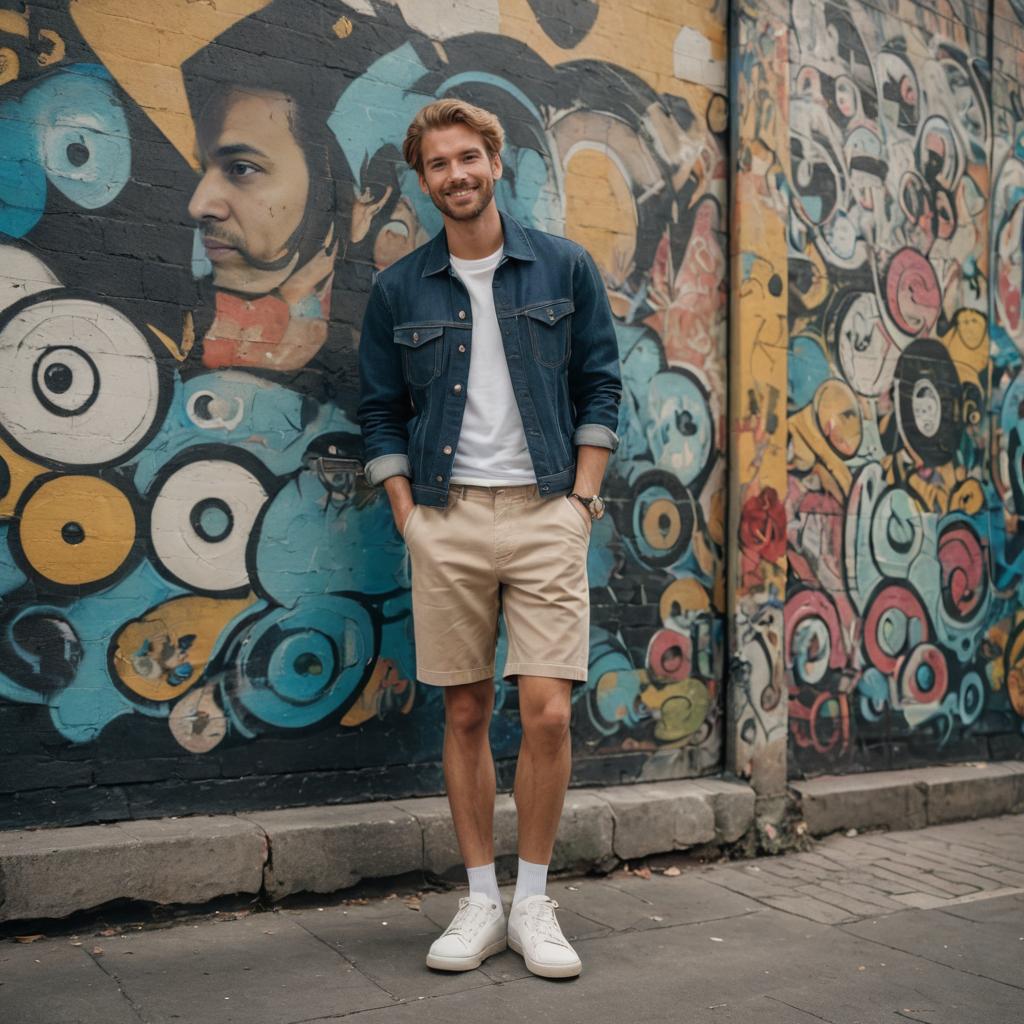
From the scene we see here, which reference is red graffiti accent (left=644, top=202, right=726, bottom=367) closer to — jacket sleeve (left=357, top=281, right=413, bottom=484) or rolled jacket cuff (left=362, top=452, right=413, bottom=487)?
jacket sleeve (left=357, top=281, right=413, bottom=484)

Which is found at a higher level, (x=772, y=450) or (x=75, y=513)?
(x=772, y=450)

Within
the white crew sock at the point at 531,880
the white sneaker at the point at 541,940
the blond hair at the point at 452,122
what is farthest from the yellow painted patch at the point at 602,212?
the white sneaker at the point at 541,940

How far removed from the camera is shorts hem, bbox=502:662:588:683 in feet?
10.9

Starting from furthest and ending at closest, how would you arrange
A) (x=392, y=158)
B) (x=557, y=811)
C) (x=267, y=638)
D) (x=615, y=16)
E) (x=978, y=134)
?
(x=978, y=134), (x=615, y=16), (x=392, y=158), (x=267, y=638), (x=557, y=811)

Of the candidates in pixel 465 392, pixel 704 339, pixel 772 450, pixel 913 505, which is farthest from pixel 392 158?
pixel 913 505

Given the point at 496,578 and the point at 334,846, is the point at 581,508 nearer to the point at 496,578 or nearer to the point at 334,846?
the point at 496,578

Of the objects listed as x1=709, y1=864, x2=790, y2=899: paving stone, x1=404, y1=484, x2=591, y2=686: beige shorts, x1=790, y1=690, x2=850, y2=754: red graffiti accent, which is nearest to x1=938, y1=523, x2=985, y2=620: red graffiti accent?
x1=790, y1=690, x2=850, y2=754: red graffiti accent

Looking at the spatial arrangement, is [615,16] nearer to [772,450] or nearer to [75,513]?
[772,450]

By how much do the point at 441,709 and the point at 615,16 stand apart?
9.42 feet

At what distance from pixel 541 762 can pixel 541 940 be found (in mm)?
482

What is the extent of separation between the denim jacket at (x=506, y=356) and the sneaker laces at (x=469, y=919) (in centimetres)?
116

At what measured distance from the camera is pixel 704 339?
4949mm

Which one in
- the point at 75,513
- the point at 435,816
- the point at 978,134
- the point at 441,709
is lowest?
the point at 435,816

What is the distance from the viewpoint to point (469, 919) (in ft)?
10.6
